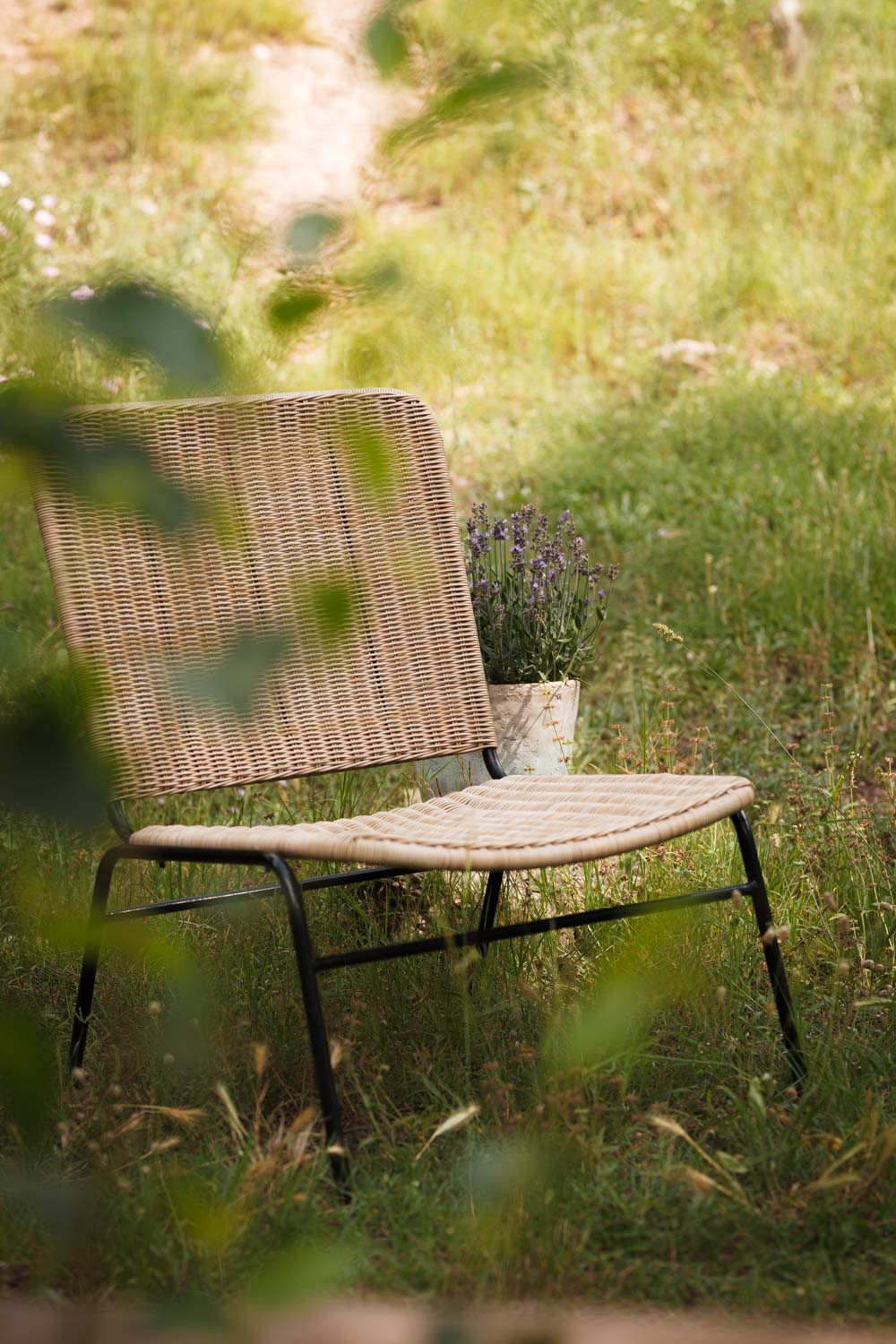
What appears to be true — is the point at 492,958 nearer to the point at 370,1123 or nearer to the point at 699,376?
the point at 370,1123

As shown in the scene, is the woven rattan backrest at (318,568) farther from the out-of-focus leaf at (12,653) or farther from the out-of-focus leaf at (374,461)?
the out-of-focus leaf at (374,461)

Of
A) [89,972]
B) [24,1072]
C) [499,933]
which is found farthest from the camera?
[89,972]

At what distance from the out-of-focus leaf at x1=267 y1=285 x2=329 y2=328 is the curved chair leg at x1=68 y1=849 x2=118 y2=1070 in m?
1.06

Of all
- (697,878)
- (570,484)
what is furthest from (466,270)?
(697,878)

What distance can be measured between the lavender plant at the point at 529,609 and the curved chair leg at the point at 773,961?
2.57 ft

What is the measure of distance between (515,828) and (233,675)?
3.42 ft

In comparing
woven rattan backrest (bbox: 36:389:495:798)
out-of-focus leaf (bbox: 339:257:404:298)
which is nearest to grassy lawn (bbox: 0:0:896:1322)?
out-of-focus leaf (bbox: 339:257:404:298)

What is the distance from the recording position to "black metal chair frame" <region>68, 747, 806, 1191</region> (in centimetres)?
145

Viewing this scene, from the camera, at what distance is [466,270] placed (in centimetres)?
562

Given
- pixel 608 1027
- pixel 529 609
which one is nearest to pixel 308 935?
pixel 608 1027

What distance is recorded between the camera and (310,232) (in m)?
0.61

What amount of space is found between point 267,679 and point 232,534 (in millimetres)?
82

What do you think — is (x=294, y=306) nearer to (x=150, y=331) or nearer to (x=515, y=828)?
(x=150, y=331)

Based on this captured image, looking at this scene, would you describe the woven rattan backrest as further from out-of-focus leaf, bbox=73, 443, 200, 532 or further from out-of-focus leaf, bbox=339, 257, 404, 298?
out-of-focus leaf, bbox=339, 257, 404, 298
